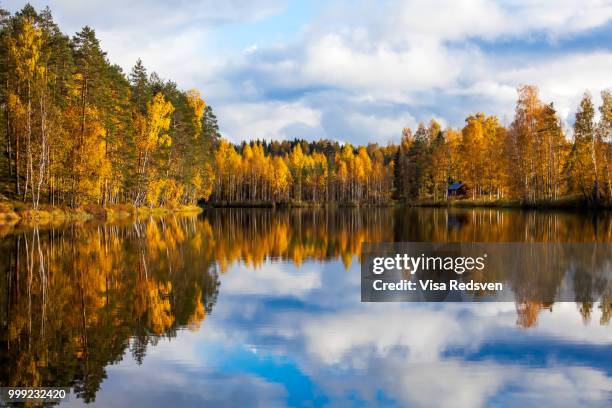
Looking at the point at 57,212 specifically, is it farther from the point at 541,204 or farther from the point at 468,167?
the point at 468,167

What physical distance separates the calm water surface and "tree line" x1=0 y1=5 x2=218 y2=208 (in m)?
28.8

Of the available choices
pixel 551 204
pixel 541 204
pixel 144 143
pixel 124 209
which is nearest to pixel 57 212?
pixel 124 209

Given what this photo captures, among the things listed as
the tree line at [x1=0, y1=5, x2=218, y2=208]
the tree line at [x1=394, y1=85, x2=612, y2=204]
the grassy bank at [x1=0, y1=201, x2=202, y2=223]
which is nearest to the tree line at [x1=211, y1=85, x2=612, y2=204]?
the tree line at [x1=394, y1=85, x2=612, y2=204]

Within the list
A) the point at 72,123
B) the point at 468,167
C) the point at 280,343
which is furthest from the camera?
the point at 468,167

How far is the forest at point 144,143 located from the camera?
43469mm

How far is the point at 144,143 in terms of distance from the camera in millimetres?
59375

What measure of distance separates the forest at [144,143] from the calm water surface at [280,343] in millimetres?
29554

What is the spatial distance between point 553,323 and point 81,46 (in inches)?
1974

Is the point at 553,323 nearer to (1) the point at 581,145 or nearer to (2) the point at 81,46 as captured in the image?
(2) the point at 81,46

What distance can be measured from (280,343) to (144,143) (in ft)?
174

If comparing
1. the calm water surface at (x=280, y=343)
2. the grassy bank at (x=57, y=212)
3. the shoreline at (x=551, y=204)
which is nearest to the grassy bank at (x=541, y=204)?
the shoreline at (x=551, y=204)

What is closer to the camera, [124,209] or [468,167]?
[124,209]

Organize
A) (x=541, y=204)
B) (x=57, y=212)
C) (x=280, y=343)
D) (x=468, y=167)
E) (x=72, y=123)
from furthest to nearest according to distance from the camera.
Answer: (x=468, y=167)
(x=541, y=204)
(x=72, y=123)
(x=57, y=212)
(x=280, y=343)

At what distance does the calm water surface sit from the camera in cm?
774
